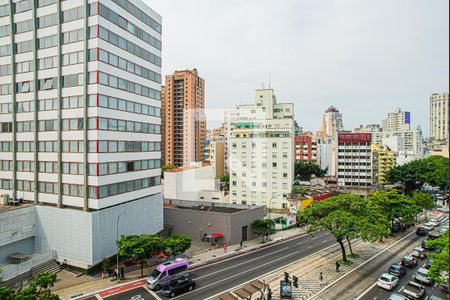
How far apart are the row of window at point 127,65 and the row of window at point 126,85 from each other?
1561mm

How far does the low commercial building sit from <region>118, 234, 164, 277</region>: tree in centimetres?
1425

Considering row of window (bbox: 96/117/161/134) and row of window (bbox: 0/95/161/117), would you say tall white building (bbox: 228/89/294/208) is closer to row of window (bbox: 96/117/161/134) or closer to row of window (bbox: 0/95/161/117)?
row of window (bbox: 96/117/161/134)

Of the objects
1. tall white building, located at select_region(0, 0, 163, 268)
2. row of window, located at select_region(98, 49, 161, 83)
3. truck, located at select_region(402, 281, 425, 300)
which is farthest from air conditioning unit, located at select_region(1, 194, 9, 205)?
truck, located at select_region(402, 281, 425, 300)

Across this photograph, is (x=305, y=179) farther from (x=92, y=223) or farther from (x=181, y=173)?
(x=92, y=223)

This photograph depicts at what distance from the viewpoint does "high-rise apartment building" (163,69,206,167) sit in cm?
12544

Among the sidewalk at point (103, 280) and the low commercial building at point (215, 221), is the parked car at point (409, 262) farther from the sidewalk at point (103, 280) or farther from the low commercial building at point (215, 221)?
the low commercial building at point (215, 221)

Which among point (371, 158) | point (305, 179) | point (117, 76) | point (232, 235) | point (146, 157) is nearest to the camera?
point (117, 76)

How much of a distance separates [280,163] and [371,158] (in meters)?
45.3

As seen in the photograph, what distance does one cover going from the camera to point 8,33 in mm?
37656

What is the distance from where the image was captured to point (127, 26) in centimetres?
3778

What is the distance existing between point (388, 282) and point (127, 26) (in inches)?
1651

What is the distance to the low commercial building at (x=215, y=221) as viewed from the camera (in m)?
45.1

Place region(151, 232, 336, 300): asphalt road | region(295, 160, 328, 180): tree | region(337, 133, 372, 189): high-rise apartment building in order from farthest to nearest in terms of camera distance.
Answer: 1. region(295, 160, 328, 180): tree
2. region(337, 133, 372, 189): high-rise apartment building
3. region(151, 232, 336, 300): asphalt road

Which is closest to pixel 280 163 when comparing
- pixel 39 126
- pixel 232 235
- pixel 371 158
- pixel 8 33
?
pixel 232 235
